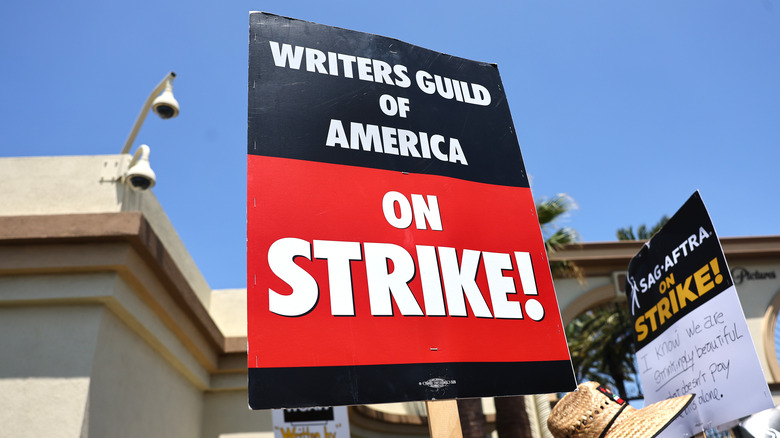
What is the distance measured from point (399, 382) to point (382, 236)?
0.67 metres

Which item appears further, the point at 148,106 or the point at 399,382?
the point at 148,106

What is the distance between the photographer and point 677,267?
463 centimetres

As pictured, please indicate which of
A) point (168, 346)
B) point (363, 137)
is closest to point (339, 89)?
point (363, 137)

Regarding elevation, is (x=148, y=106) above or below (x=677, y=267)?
above

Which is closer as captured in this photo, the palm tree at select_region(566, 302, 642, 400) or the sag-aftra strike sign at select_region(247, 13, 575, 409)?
the sag-aftra strike sign at select_region(247, 13, 575, 409)

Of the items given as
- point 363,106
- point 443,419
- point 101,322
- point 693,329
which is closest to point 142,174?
point 101,322

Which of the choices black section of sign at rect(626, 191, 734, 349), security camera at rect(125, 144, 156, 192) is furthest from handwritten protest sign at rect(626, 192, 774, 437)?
security camera at rect(125, 144, 156, 192)

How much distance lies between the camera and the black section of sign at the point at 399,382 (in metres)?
2.23

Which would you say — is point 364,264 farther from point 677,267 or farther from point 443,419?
point 677,267

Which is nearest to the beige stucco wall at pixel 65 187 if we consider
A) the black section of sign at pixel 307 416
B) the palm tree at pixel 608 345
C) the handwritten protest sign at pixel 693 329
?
the black section of sign at pixel 307 416

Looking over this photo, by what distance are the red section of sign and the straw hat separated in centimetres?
79

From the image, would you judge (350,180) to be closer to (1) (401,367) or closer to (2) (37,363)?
(1) (401,367)

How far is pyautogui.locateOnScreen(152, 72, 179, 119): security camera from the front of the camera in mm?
7828

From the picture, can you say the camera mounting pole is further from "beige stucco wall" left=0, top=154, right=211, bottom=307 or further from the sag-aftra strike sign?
the sag-aftra strike sign
